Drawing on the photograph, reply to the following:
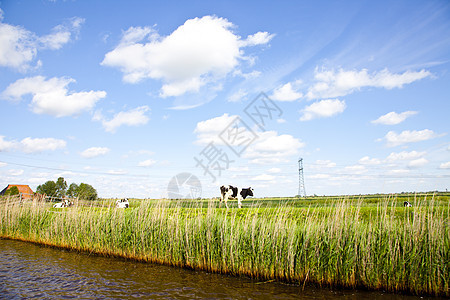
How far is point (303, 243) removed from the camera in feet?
26.5

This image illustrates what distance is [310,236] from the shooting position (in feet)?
26.7

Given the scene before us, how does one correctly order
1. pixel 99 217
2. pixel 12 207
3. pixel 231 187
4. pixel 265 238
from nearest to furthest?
pixel 265 238
pixel 99 217
pixel 12 207
pixel 231 187

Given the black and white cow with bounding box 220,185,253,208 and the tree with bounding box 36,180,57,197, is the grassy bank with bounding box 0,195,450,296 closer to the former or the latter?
the black and white cow with bounding box 220,185,253,208

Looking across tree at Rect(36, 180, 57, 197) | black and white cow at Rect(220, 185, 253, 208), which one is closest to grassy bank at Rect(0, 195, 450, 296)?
black and white cow at Rect(220, 185, 253, 208)

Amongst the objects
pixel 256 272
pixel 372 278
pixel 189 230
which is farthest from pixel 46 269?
pixel 372 278

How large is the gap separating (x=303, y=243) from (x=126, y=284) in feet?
18.9

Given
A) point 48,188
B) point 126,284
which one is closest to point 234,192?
point 126,284

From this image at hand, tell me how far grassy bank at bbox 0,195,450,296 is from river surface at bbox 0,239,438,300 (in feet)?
1.33

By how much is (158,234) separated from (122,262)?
2116 mm

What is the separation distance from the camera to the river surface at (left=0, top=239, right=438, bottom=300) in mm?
7660

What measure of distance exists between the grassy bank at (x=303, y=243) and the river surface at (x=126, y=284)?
16.0 inches

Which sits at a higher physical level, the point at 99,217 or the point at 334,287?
the point at 99,217

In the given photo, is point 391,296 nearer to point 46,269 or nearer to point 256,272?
point 256,272

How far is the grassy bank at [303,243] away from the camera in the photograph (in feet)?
23.5
